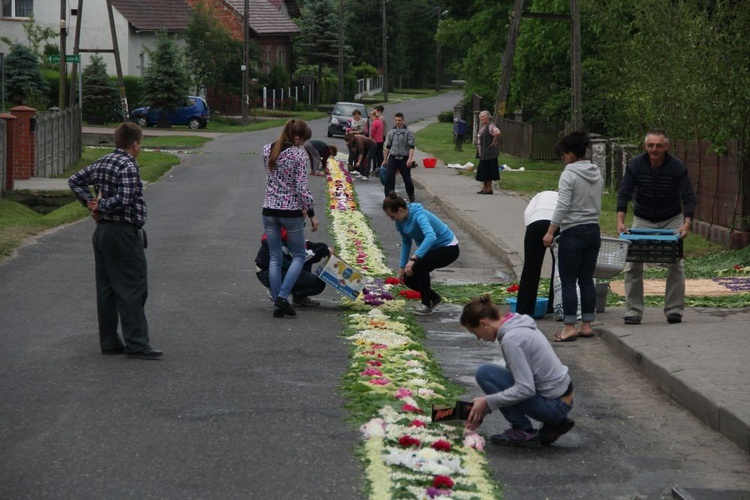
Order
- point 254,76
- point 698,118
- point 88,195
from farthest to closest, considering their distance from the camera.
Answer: point 254,76, point 698,118, point 88,195

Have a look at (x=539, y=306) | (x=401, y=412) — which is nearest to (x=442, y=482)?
(x=401, y=412)

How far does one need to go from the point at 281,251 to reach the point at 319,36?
76309 millimetres

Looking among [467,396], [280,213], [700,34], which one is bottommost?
[467,396]

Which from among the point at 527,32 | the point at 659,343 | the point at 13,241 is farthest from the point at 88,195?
the point at 527,32

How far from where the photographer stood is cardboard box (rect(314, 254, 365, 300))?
38.5 feet

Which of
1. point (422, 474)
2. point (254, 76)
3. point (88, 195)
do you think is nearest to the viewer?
point (422, 474)

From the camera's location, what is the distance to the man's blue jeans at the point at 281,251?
37.0ft

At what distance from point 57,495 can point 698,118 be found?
605 inches

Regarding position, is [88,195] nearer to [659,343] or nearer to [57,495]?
[57,495]

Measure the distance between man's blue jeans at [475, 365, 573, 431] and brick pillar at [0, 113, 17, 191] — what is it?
19.6 metres

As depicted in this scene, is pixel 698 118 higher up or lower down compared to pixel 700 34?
lower down

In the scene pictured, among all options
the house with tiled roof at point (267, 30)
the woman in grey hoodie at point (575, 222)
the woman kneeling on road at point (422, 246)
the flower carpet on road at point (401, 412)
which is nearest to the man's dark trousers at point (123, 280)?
the flower carpet on road at point (401, 412)

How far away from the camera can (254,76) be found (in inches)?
2805

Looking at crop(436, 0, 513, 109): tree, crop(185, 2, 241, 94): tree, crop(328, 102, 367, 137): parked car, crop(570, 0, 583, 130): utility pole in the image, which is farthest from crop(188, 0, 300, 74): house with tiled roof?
crop(570, 0, 583, 130): utility pole
